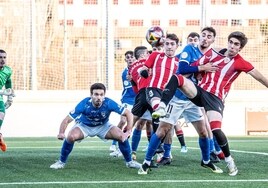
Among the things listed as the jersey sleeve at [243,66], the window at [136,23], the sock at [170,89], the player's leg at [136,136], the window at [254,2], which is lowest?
the player's leg at [136,136]

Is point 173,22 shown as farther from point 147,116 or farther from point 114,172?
point 114,172

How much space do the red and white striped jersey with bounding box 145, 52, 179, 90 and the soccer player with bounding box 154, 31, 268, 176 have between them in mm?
1432

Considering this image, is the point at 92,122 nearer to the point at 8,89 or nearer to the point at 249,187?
the point at 8,89

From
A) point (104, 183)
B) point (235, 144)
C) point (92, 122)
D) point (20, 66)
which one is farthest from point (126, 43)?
point (104, 183)

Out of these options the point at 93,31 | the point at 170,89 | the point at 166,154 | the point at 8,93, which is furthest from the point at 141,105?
the point at 93,31

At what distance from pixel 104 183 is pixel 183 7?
14089 millimetres

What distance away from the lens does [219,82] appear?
1087cm

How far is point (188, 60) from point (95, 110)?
149 cm

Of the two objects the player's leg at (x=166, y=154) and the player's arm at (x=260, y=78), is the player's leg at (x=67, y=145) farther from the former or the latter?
the player's arm at (x=260, y=78)

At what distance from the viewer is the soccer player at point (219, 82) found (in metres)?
10.6

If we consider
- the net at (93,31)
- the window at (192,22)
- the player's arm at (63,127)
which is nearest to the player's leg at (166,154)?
the player's arm at (63,127)

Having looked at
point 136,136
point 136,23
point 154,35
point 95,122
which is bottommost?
point 136,136

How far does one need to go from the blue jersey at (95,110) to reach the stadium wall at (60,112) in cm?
1063

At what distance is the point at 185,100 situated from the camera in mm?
11586
